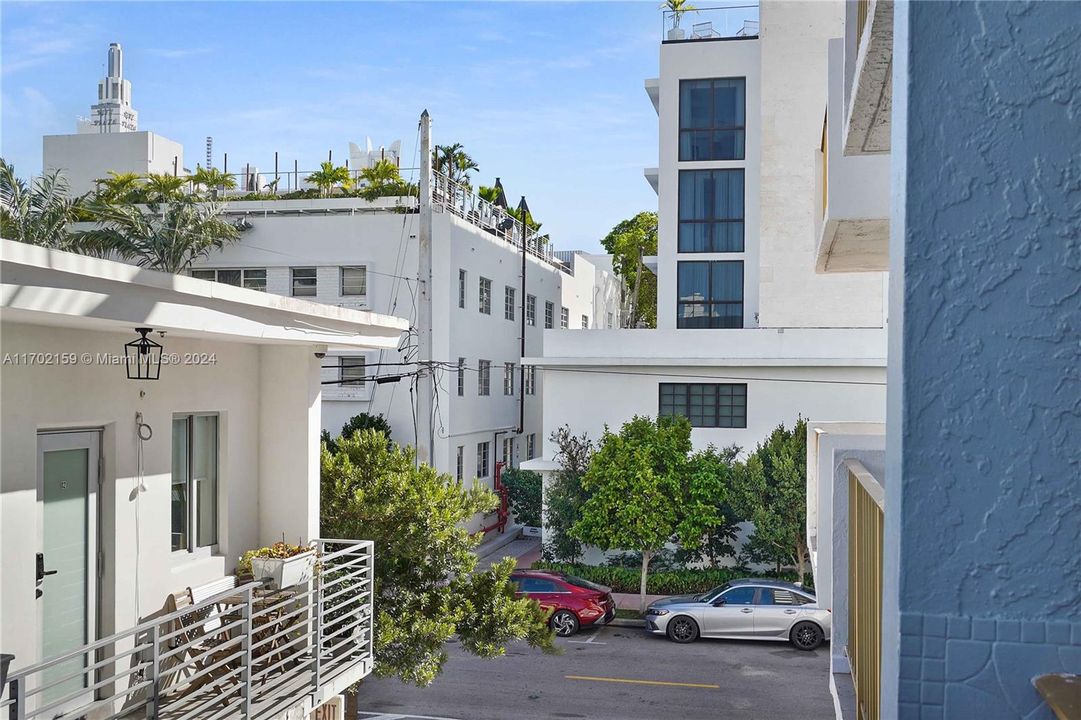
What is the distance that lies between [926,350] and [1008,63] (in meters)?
0.80

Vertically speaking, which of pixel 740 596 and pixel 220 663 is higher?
pixel 220 663

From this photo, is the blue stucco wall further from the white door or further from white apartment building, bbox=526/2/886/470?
white apartment building, bbox=526/2/886/470

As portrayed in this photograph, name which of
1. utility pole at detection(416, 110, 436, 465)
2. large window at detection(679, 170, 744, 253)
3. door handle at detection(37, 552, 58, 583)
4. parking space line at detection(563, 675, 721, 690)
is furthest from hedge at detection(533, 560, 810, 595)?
door handle at detection(37, 552, 58, 583)

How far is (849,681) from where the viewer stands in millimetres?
5688

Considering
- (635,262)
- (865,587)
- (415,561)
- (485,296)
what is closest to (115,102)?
(485,296)

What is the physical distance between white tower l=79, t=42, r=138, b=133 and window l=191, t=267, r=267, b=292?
9789 millimetres

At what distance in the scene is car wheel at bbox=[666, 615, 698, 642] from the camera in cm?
2159

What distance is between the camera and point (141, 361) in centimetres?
899

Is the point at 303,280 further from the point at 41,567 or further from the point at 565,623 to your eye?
the point at 41,567

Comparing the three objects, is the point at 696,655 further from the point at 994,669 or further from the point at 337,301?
the point at 994,669

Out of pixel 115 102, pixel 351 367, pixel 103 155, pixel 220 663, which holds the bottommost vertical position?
pixel 220 663

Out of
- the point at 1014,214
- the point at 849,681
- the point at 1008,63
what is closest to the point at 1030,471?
the point at 1014,214

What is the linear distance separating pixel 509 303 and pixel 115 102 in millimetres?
16158

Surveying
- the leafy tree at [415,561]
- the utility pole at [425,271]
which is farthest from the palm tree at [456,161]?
the leafy tree at [415,561]
